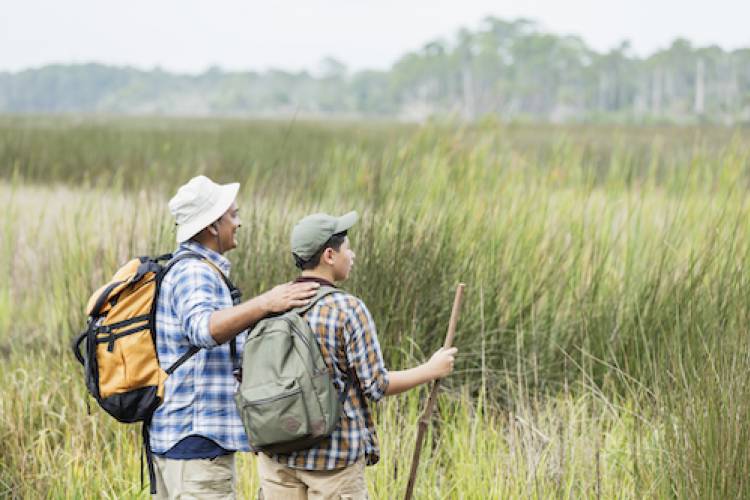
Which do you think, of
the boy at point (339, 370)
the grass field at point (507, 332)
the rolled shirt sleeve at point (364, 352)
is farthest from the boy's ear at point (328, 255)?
the grass field at point (507, 332)

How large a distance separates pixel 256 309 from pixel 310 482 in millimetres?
545

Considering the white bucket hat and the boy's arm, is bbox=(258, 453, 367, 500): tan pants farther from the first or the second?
the white bucket hat

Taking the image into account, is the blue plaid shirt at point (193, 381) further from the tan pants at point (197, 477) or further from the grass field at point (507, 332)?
the grass field at point (507, 332)

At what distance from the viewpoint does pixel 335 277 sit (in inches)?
111

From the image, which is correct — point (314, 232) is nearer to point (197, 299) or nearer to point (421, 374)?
point (197, 299)

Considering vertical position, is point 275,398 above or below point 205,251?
below

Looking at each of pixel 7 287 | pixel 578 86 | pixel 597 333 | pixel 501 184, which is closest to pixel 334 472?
pixel 597 333

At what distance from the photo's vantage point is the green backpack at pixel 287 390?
8.61ft

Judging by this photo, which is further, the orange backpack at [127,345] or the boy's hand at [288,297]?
the orange backpack at [127,345]

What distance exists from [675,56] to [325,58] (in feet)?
231

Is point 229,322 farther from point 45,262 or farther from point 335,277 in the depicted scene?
point 45,262

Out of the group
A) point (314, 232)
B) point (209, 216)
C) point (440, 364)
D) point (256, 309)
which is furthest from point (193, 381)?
point (440, 364)

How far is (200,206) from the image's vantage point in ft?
9.61

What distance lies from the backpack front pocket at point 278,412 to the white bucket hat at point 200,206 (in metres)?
0.57
